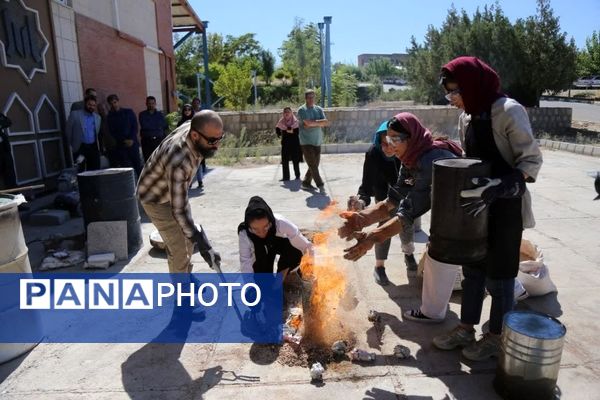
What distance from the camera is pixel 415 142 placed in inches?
123

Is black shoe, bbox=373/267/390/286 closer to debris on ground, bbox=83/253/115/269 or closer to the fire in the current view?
the fire

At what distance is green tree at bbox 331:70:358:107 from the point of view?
27469 millimetres

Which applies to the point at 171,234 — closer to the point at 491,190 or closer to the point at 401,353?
the point at 401,353

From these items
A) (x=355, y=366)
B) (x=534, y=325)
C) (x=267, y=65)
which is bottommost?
(x=355, y=366)

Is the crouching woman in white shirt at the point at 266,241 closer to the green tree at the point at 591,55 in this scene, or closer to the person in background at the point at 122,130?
the person in background at the point at 122,130

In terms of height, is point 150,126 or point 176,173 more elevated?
point 150,126

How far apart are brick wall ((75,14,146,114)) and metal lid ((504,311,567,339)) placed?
932 cm

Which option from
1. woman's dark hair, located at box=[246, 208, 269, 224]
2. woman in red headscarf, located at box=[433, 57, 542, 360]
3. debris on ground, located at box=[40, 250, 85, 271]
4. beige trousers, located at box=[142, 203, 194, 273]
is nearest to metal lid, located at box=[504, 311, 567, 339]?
woman in red headscarf, located at box=[433, 57, 542, 360]

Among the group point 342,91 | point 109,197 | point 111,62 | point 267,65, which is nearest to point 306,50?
point 342,91

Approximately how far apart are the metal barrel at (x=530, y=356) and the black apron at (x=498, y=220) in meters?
0.33

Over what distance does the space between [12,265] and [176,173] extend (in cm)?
128

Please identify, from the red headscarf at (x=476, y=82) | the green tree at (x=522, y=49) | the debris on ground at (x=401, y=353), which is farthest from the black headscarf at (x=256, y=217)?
the green tree at (x=522, y=49)

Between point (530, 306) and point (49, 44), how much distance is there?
8.52 meters


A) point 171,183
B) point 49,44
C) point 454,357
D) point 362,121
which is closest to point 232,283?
point 171,183
